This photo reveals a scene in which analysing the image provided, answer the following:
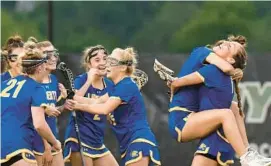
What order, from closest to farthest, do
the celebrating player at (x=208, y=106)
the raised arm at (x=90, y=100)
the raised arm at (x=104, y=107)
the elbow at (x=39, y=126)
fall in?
the elbow at (x=39, y=126) → the celebrating player at (x=208, y=106) → the raised arm at (x=104, y=107) → the raised arm at (x=90, y=100)

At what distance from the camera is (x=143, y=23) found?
26.5 m

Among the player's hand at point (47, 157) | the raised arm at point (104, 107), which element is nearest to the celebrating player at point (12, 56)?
the player's hand at point (47, 157)

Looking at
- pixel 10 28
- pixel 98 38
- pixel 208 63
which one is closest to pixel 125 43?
pixel 98 38

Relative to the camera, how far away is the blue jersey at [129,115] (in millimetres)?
11609

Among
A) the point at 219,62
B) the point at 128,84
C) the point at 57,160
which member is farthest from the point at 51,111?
the point at 219,62

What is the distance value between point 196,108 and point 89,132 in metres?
1.80

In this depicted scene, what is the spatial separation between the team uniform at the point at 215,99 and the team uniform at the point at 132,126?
0.84m

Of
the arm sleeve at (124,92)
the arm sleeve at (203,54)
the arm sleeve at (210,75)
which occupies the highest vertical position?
the arm sleeve at (203,54)

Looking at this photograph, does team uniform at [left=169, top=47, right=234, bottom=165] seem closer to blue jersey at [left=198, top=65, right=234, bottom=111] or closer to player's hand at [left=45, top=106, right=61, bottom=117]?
blue jersey at [left=198, top=65, right=234, bottom=111]

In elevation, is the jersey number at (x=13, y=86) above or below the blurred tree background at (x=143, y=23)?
below

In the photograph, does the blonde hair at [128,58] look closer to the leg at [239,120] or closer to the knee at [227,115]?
the leg at [239,120]

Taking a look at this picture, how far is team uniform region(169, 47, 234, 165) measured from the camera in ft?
35.8

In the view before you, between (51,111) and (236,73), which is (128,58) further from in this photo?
(236,73)

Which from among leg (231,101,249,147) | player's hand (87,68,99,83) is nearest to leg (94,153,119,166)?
player's hand (87,68,99,83)
